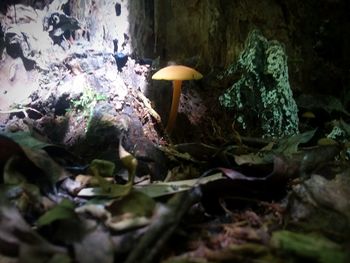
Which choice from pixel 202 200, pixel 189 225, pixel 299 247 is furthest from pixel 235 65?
pixel 299 247

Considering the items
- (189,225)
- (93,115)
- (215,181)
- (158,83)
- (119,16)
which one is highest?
(119,16)

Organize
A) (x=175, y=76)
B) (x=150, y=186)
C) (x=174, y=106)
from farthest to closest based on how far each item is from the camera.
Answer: (x=174, y=106) < (x=175, y=76) < (x=150, y=186)

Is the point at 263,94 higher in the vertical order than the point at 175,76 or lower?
lower

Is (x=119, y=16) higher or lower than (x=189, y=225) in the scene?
higher

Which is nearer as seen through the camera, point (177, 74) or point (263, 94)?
point (177, 74)

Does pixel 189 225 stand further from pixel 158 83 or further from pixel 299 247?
pixel 158 83

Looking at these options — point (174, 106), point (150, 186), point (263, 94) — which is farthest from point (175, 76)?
point (150, 186)

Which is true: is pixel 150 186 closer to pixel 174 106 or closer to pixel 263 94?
pixel 174 106
